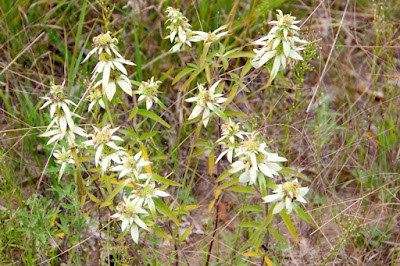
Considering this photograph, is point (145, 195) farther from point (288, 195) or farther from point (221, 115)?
point (288, 195)

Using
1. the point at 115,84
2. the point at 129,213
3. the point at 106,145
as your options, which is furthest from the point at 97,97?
the point at 129,213

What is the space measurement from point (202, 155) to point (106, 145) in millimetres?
1574

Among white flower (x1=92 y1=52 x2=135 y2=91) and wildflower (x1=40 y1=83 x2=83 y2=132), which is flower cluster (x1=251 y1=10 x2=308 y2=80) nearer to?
white flower (x1=92 y1=52 x2=135 y2=91)

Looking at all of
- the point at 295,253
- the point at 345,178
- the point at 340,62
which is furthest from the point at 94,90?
the point at 340,62

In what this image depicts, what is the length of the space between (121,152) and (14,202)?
121cm

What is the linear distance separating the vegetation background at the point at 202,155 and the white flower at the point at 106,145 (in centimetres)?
53

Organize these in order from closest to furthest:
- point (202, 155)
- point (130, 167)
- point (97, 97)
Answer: point (130, 167), point (97, 97), point (202, 155)

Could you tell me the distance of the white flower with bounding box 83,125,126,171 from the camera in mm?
1784

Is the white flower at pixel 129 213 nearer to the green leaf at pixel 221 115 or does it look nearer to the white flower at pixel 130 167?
the white flower at pixel 130 167

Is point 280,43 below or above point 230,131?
above

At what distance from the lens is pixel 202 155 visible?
11.1ft

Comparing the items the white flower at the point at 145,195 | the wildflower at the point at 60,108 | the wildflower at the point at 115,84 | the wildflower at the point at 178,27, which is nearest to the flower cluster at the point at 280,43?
the wildflower at the point at 178,27

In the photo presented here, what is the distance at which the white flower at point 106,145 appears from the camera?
5.85ft

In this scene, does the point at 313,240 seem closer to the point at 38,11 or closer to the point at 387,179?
the point at 387,179
